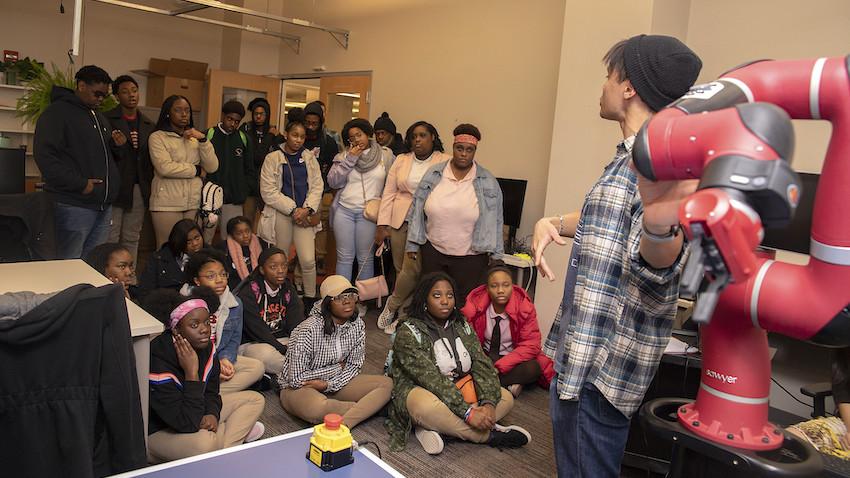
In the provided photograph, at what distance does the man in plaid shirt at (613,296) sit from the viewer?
1.12 m

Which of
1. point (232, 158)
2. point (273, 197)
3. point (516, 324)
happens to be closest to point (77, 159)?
point (273, 197)

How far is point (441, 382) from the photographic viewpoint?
2.89 meters

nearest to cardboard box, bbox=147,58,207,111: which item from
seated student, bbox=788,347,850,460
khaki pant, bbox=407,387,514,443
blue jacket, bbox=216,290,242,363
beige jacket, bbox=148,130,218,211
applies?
beige jacket, bbox=148,130,218,211

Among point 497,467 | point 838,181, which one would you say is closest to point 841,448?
point 497,467

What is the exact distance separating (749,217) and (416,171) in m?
3.78

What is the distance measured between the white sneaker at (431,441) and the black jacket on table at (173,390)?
0.93 meters

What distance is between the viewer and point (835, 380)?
1.94 m

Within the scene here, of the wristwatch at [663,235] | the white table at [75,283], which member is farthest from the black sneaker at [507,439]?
the wristwatch at [663,235]

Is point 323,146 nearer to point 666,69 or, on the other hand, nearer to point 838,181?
point 666,69

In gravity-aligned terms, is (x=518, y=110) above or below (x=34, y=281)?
above

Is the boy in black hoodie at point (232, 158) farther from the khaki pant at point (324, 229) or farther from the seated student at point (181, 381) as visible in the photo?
the seated student at point (181, 381)

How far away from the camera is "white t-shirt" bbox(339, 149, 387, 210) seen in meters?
4.53

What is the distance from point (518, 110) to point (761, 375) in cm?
433

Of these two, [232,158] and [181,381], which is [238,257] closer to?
[232,158]
